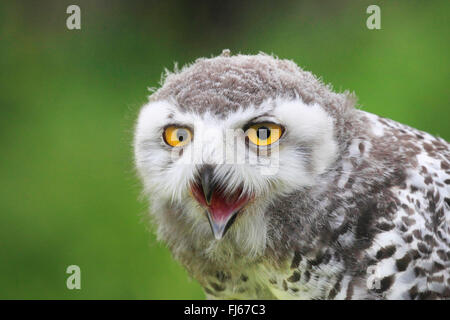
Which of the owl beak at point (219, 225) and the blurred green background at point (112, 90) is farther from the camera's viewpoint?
the blurred green background at point (112, 90)

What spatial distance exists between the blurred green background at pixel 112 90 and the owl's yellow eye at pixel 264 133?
78.2 inches

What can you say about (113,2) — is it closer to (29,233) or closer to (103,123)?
(103,123)

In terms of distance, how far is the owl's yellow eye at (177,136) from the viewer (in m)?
1.83

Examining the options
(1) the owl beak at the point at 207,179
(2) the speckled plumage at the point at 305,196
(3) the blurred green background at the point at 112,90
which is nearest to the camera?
(1) the owl beak at the point at 207,179

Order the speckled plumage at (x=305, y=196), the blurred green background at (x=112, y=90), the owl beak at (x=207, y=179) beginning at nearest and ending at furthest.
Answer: the owl beak at (x=207, y=179) < the speckled plumage at (x=305, y=196) < the blurred green background at (x=112, y=90)

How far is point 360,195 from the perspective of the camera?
75.7 inches

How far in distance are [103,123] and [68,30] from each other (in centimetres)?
91

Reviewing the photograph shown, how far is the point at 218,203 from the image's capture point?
1.84m

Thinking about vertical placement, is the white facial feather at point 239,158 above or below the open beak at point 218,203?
above

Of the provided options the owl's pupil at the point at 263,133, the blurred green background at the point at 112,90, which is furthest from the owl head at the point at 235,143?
the blurred green background at the point at 112,90

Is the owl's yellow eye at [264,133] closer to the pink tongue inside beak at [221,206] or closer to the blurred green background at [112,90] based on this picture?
the pink tongue inside beak at [221,206]

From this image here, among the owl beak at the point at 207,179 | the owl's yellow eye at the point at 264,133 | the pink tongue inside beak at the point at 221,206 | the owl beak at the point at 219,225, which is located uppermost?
the owl's yellow eye at the point at 264,133

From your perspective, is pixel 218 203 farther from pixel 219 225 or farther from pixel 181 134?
pixel 181 134

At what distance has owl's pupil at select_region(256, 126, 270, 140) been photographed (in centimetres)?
176
